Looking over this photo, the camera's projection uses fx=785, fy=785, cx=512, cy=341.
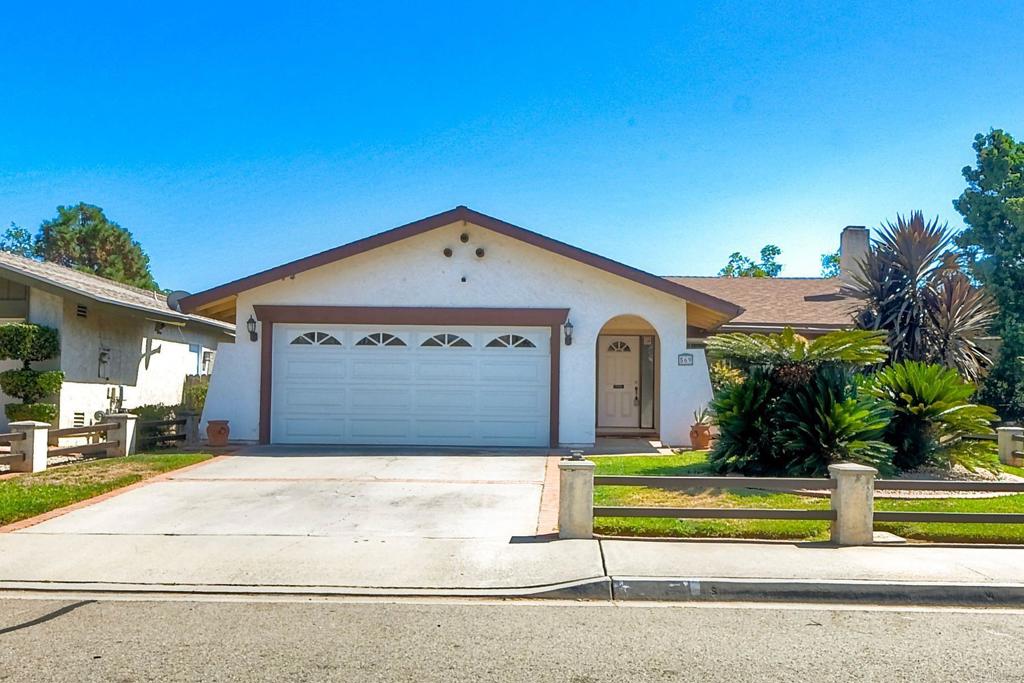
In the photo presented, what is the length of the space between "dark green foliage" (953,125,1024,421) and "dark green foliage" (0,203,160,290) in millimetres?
41465

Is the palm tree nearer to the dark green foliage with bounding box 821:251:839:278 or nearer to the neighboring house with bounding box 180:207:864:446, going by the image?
the neighboring house with bounding box 180:207:864:446

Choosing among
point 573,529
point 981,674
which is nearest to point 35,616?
point 573,529

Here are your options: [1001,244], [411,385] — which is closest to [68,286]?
[411,385]

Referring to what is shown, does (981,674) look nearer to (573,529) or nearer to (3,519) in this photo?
(573,529)

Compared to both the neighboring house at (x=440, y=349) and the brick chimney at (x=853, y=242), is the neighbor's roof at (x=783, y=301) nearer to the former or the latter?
the brick chimney at (x=853, y=242)

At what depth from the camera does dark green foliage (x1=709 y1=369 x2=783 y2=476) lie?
1098cm

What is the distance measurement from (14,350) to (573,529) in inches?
471

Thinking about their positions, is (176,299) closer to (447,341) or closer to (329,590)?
(447,341)

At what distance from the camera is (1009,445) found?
521 inches

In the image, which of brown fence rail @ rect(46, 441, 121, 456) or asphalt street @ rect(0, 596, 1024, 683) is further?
brown fence rail @ rect(46, 441, 121, 456)

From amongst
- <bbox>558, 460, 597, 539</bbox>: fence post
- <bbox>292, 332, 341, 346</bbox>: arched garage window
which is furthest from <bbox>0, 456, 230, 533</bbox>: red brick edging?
<bbox>558, 460, 597, 539</bbox>: fence post

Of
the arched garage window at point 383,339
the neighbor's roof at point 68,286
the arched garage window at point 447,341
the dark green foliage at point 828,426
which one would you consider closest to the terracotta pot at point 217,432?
the neighbor's roof at point 68,286

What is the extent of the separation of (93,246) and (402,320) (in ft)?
126

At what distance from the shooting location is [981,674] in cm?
442
